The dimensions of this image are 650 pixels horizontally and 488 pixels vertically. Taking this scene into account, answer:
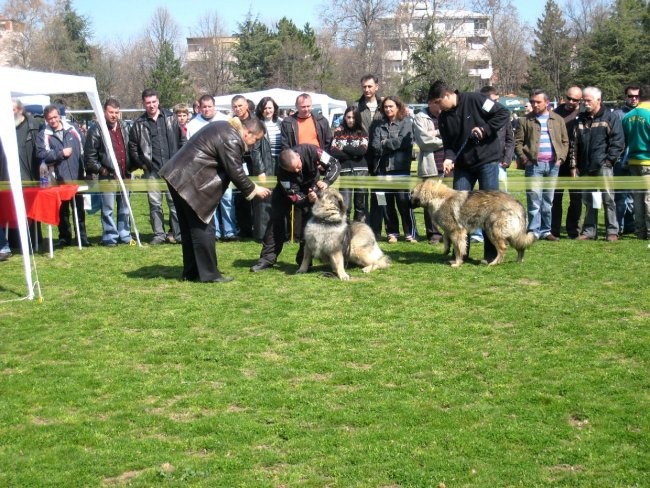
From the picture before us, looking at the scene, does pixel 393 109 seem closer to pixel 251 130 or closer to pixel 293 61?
pixel 251 130

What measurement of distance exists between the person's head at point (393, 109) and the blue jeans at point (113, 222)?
12.9 feet

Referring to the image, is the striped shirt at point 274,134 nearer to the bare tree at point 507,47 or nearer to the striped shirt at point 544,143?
the striped shirt at point 544,143

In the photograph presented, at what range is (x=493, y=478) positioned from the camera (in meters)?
3.82

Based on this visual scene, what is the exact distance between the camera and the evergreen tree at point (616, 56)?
146ft

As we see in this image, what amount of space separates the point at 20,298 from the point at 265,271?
2.65 meters

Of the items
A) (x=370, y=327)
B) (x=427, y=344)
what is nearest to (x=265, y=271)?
(x=370, y=327)

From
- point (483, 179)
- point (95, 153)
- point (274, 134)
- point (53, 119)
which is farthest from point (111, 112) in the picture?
point (483, 179)

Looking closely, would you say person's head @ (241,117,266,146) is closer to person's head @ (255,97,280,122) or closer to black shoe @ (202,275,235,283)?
black shoe @ (202,275,235,283)

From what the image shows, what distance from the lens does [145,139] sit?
1098 centimetres

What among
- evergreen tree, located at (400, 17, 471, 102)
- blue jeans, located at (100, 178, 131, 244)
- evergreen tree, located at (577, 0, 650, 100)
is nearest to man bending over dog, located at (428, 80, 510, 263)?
blue jeans, located at (100, 178, 131, 244)

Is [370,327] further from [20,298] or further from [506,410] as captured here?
[20,298]

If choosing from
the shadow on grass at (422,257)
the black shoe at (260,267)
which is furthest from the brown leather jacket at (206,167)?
the shadow on grass at (422,257)

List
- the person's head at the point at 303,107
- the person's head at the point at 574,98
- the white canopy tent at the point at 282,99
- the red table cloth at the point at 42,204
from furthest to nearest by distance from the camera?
the white canopy tent at the point at 282,99
the person's head at the point at 574,98
the person's head at the point at 303,107
the red table cloth at the point at 42,204

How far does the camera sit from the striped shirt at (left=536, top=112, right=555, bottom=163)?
1055cm
